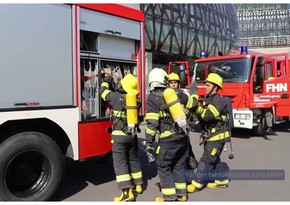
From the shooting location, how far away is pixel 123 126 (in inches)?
161

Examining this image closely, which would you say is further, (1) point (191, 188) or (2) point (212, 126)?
(2) point (212, 126)

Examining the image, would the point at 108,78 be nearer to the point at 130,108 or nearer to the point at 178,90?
the point at 130,108

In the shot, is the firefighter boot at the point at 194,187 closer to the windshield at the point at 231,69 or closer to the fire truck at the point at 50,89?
the fire truck at the point at 50,89

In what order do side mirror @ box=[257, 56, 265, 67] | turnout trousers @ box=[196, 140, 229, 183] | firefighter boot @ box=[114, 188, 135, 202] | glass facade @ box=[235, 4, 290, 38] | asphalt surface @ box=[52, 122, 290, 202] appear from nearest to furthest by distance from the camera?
firefighter boot @ box=[114, 188, 135, 202]
asphalt surface @ box=[52, 122, 290, 202]
turnout trousers @ box=[196, 140, 229, 183]
side mirror @ box=[257, 56, 265, 67]
glass facade @ box=[235, 4, 290, 38]

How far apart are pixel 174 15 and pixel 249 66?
19162mm

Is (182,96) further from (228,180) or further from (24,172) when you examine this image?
(24,172)

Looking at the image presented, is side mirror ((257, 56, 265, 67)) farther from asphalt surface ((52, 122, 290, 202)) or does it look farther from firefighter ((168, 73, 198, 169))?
firefighter ((168, 73, 198, 169))

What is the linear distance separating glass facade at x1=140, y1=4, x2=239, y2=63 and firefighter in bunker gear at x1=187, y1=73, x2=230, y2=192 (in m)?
19.0

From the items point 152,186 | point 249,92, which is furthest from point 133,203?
point 249,92

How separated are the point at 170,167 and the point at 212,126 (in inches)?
39.6

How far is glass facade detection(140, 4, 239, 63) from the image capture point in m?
24.1

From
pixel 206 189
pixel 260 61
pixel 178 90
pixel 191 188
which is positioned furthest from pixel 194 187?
pixel 260 61

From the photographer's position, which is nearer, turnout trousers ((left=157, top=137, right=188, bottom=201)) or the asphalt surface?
turnout trousers ((left=157, top=137, right=188, bottom=201))

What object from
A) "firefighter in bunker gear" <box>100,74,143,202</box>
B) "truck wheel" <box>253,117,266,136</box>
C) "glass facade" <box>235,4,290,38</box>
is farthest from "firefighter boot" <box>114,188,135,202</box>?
"glass facade" <box>235,4,290,38</box>
